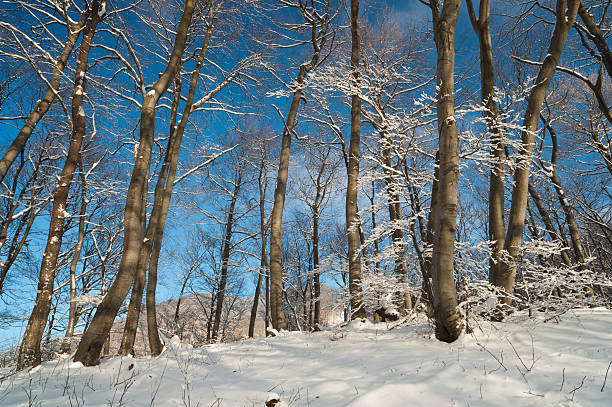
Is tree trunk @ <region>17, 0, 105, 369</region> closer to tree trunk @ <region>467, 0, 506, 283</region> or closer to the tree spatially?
the tree

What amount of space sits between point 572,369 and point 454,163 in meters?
2.75

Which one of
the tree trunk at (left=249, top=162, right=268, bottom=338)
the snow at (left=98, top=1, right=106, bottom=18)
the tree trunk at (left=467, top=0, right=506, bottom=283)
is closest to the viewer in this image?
the tree trunk at (left=467, top=0, right=506, bottom=283)

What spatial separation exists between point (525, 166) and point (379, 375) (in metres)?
4.54

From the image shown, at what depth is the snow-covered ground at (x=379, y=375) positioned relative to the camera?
2.40 m

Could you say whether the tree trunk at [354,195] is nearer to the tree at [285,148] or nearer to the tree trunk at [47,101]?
the tree at [285,148]

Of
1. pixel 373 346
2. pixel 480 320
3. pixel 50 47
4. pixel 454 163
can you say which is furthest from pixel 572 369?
pixel 50 47

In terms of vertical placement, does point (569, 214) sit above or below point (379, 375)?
above

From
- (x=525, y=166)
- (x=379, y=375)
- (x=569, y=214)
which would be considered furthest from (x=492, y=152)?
(x=569, y=214)

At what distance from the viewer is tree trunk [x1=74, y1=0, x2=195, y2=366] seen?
406 cm

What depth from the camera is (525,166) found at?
532 cm

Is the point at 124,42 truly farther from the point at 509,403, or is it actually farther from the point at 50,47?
the point at 509,403

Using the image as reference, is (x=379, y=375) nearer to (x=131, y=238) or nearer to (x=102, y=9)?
(x=131, y=238)

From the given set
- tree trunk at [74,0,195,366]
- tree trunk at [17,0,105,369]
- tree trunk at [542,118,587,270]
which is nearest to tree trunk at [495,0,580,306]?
tree trunk at [542,118,587,270]

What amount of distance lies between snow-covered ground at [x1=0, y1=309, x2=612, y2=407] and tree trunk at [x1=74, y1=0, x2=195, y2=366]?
0.91ft
